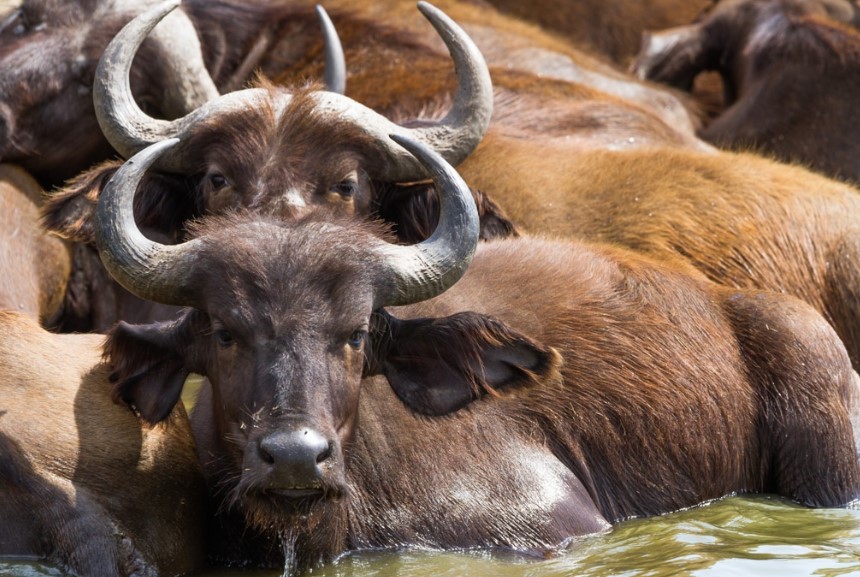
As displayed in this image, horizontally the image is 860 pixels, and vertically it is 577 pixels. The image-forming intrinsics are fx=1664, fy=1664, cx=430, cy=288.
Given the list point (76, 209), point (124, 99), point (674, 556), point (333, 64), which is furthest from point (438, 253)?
point (333, 64)

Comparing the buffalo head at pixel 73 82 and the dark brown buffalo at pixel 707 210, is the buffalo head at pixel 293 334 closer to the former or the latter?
the dark brown buffalo at pixel 707 210

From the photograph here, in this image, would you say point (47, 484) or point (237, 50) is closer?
point (47, 484)

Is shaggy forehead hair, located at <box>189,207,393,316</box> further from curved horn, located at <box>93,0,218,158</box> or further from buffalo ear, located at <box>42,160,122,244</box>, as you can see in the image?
buffalo ear, located at <box>42,160,122,244</box>

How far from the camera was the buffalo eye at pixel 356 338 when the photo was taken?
6.60 metres

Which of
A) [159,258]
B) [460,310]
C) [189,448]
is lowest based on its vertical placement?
[189,448]

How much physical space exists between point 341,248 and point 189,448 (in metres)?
1.31

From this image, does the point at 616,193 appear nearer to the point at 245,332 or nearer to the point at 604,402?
the point at 604,402

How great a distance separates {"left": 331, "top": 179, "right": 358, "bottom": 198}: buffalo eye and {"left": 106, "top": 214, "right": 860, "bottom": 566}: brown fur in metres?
0.65

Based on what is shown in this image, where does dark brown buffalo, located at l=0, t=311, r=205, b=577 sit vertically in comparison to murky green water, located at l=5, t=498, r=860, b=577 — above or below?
above

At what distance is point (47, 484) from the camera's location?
6.73m

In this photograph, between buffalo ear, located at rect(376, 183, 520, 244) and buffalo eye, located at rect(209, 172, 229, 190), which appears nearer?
buffalo eye, located at rect(209, 172, 229, 190)

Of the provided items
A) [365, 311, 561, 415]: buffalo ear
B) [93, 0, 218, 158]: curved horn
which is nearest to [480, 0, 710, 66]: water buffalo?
[93, 0, 218, 158]: curved horn

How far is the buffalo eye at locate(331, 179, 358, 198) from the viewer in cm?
789

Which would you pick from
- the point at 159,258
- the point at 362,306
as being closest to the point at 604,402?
the point at 362,306
